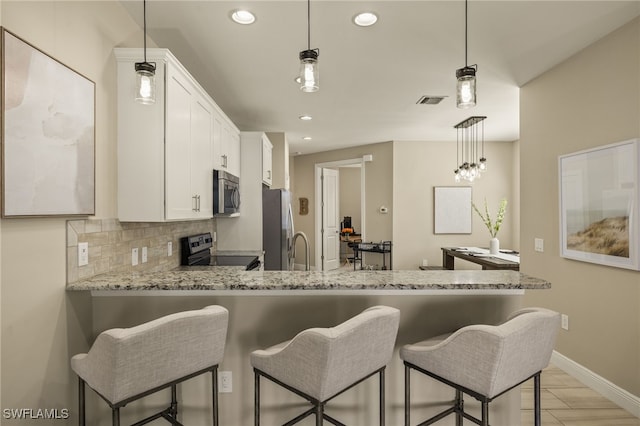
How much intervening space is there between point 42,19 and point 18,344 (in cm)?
138

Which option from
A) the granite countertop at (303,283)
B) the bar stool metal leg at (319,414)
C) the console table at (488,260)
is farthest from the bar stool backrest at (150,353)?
the console table at (488,260)

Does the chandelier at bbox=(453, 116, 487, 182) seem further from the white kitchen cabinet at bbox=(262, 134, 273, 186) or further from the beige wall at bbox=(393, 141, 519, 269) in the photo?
the white kitchen cabinet at bbox=(262, 134, 273, 186)

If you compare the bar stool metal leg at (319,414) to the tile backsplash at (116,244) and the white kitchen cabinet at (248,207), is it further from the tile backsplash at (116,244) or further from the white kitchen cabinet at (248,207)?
the white kitchen cabinet at (248,207)

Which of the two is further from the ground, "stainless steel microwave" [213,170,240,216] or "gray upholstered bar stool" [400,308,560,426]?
"stainless steel microwave" [213,170,240,216]

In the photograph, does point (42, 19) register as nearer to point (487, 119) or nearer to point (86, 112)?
point (86, 112)

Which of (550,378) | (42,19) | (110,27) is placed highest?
(110,27)

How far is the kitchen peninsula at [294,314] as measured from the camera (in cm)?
194

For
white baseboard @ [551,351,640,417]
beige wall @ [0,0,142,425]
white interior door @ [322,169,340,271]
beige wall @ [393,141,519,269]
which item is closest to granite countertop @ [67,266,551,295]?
beige wall @ [0,0,142,425]

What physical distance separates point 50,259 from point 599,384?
146 inches

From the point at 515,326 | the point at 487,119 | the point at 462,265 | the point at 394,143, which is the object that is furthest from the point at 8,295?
the point at 462,265

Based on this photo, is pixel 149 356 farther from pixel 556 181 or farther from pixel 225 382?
pixel 556 181

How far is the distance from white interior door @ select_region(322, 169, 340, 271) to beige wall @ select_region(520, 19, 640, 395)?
185 inches

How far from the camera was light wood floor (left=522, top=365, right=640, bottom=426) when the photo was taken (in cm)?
241

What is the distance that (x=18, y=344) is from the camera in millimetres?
1487
